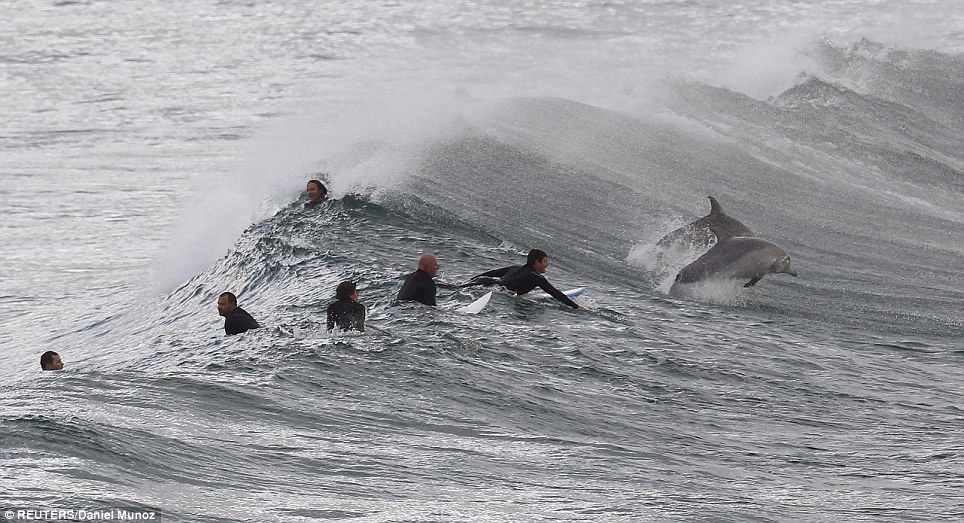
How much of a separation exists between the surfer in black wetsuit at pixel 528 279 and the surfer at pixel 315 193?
5.15m

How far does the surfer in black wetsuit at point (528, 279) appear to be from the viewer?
17.9 m

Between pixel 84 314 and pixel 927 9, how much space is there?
42362mm

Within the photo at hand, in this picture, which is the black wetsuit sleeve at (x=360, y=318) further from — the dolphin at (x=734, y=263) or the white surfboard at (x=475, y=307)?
the dolphin at (x=734, y=263)

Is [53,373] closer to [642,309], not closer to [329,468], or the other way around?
[329,468]

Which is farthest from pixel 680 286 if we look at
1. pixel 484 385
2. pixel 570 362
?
pixel 484 385

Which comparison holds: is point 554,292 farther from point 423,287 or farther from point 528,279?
point 423,287

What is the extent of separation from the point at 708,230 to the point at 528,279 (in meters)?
4.69

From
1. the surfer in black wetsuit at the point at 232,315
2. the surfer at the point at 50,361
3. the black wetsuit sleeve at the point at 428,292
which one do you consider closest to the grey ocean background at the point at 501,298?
Answer: the black wetsuit sleeve at the point at 428,292

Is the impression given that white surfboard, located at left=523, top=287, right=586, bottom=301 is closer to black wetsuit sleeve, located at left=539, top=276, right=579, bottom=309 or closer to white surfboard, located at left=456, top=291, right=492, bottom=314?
black wetsuit sleeve, located at left=539, top=276, right=579, bottom=309

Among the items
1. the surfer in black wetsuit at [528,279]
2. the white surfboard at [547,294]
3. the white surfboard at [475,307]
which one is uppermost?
the surfer in black wetsuit at [528,279]

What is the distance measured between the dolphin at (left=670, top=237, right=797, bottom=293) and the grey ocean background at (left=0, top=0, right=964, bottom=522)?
34cm

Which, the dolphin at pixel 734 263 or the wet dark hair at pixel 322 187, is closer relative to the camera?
the dolphin at pixel 734 263

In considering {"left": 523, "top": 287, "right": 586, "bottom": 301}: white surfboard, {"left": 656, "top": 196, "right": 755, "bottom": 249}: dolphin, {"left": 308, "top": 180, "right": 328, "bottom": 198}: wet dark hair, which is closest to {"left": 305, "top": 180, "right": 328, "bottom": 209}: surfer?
{"left": 308, "top": 180, "right": 328, "bottom": 198}: wet dark hair

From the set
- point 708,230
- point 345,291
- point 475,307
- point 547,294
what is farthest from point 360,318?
point 708,230
